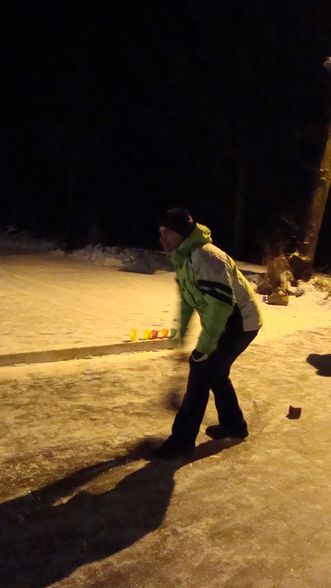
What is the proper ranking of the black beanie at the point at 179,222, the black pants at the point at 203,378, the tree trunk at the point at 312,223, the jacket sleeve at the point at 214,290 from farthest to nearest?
the tree trunk at the point at 312,223
the black pants at the point at 203,378
the black beanie at the point at 179,222
the jacket sleeve at the point at 214,290

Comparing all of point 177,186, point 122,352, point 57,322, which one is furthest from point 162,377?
point 177,186

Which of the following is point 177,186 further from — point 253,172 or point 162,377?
point 162,377

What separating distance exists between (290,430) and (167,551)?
2.23 meters

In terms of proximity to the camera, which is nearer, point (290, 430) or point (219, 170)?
point (290, 430)

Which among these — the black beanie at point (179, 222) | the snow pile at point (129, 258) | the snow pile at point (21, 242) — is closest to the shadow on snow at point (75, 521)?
the black beanie at point (179, 222)

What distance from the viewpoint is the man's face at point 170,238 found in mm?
4301

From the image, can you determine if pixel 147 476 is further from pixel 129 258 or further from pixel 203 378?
pixel 129 258

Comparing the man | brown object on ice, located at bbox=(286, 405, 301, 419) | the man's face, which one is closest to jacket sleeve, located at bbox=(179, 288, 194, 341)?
the man

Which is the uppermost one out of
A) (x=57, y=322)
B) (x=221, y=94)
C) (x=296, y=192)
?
(x=221, y=94)

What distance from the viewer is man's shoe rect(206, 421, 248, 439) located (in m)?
5.06

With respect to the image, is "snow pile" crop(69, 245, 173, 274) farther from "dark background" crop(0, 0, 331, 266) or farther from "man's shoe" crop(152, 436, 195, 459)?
"man's shoe" crop(152, 436, 195, 459)

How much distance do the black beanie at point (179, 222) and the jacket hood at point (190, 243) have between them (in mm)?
39

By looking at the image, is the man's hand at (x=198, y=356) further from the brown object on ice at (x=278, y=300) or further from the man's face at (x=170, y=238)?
the brown object on ice at (x=278, y=300)

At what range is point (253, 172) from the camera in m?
18.2
